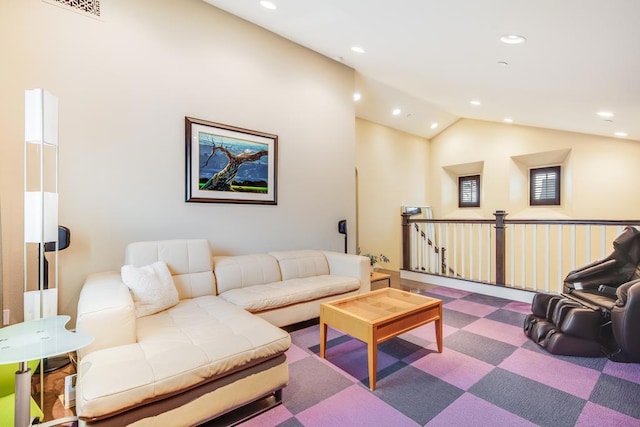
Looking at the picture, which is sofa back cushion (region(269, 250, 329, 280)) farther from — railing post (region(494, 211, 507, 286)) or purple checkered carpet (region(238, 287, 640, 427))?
railing post (region(494, 211, 507, 286))

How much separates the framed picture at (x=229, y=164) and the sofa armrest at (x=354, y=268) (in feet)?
3.60

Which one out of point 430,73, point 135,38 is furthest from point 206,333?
point 430,73

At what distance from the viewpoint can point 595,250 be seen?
15.8 ft

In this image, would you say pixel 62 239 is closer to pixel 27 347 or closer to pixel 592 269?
pixel 27 347

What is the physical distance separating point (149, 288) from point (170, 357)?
889mm

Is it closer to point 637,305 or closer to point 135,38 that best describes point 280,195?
point 135,38

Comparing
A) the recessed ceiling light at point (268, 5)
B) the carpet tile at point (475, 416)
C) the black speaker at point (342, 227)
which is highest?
the recessed ceiling light at point (268, 5)

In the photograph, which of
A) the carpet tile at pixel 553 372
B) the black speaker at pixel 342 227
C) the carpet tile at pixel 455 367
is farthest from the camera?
the black speaker at pixel 342 227

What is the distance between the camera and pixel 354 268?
11.3 feet

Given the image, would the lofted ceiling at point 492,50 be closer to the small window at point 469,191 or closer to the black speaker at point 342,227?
the small window at point 469,191

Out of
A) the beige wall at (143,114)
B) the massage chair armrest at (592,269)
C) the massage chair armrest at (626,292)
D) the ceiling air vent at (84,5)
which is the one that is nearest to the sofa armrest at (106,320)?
the beige wall at (143,114)

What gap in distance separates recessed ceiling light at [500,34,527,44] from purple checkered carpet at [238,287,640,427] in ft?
8.33

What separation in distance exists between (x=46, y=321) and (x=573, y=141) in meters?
6.87

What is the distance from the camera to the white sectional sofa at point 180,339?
1.37 m
